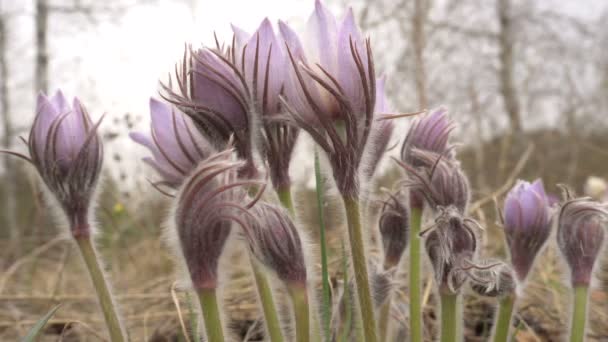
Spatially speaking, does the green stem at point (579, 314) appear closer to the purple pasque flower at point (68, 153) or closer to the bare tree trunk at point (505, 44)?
the purple pasque flower at point (68, 153)

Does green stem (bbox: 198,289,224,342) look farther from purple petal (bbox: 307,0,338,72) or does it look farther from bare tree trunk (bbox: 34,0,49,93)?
bare tree trunk (bbox: 34,0,49,93)

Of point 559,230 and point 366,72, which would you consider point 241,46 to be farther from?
point 559,230

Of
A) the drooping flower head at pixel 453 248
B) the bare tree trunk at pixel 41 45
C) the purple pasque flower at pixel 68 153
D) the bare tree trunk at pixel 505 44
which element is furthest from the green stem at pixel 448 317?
the bare tree trunk at pixel 505 44

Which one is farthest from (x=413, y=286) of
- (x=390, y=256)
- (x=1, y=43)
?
(x=1, y=43)

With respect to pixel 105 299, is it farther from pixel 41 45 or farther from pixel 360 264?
pixel 41 45

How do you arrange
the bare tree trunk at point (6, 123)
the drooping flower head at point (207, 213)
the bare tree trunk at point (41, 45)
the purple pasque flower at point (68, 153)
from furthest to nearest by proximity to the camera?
the bare tree trunk at point (6, 123)
the bare tree trunk at point (41, 45)
the purple pasque flower at point (68, 153)
the drooping flower head at point (207, 213)

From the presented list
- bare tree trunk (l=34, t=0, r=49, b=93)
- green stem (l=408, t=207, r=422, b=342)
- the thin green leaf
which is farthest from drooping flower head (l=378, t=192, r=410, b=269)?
bare tree trunk (l=34, t=0, r=49, b=93)
